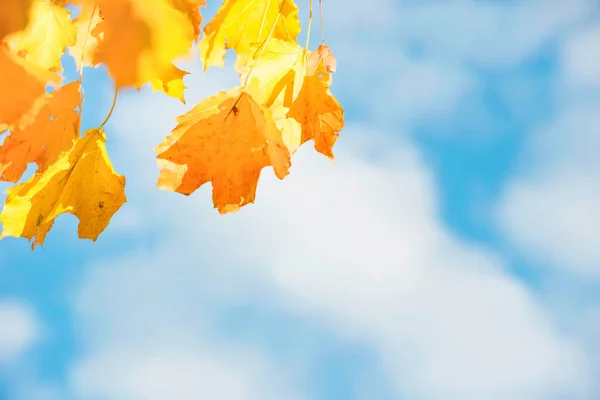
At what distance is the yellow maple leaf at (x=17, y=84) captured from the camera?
0.77m

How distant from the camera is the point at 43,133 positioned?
0.88m

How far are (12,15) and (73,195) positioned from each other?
1.00 feet

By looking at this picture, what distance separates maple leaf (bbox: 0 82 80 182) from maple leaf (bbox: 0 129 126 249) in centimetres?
3

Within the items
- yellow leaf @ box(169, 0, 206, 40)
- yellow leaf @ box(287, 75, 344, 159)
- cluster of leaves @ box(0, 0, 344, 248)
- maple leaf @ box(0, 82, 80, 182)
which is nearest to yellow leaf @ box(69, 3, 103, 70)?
cluster of leaves @ box(0, 0, 344, 248)

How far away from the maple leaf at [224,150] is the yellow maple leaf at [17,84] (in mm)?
192

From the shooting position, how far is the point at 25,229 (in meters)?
0.88

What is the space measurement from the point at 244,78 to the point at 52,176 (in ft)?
1.19

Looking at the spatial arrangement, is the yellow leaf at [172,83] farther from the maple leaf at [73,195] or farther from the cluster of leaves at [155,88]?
the maple leaf at [73,195]

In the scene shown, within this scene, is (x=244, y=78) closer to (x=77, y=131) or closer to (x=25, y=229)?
(x=77, y=131)

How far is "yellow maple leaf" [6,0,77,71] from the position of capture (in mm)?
920

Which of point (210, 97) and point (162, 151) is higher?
point (210, 97)

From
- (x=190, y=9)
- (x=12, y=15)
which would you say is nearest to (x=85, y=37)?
(x=12, y=15)

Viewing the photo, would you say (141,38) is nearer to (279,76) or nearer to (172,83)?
(172,83)

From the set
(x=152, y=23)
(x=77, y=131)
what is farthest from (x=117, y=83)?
(x=77, y=131)
